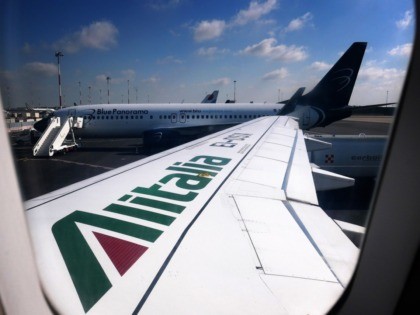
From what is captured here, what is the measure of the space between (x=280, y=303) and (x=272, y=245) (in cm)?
42

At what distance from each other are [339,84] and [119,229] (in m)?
15.4

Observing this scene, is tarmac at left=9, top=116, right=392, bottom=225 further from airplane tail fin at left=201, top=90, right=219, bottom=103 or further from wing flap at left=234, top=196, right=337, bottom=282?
airplane tail fin at left=201, top=90, right=219, bottom=103

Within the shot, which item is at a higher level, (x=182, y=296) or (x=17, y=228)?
(x=17, y=228)

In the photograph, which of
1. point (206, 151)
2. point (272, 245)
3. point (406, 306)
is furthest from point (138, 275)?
point (206, 151)

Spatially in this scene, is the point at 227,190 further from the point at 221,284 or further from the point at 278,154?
the point at 278,154

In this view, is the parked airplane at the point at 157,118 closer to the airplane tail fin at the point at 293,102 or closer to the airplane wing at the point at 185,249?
the airplane tail fin at the point at 293,102

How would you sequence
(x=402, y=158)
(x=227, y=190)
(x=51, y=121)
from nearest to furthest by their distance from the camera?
(x=402, y=158) < (x=227, y=190) < (x=51, y=121)

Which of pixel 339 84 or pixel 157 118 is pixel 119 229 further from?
pixel 157 118

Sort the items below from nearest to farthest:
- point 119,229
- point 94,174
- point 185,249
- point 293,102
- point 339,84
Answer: point 185,249 → point 119,229 → point 94,174 → point 339,84 → point 293,102

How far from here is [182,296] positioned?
1153mm

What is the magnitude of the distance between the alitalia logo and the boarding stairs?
50.4ft

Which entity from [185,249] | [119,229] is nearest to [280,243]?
[185,249]

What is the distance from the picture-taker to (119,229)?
1.59 metres

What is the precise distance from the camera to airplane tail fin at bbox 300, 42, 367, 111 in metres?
12.3
